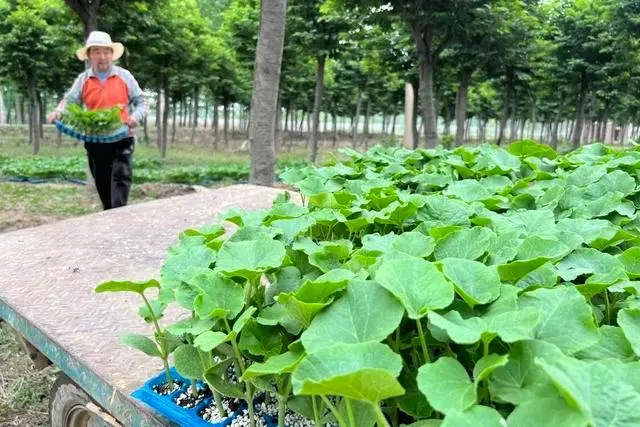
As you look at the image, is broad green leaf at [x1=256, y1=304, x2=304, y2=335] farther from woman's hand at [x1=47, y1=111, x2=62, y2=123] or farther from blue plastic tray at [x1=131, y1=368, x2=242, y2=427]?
woman's hand at [x1=47, y1=111, x2=62, y2=123]

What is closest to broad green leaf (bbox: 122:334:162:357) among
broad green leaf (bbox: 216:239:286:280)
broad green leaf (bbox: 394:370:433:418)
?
broad green leaf (bbox: 216:239:286:280)

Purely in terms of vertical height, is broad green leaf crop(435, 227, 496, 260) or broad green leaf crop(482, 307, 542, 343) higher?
broad green leaf crop(435, 227, 496, 260)

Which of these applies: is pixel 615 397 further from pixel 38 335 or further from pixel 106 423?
pixel 38 335

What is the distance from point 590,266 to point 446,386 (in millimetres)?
592

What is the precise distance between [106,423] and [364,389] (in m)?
1.20

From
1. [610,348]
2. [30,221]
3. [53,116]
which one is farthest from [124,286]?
[30,221]

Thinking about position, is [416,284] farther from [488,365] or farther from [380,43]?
[380,43]

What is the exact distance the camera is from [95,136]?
489 centimetres

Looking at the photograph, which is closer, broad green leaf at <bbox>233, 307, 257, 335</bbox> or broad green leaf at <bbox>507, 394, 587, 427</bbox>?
broad green leaf at <bbox>507, 394, 587, 427</bbox>

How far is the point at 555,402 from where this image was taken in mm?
642

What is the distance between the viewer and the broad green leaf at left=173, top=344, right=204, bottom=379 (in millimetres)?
1118

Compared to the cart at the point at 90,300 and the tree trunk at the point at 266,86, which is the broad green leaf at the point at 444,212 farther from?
the tree trunk at the point at 266,86

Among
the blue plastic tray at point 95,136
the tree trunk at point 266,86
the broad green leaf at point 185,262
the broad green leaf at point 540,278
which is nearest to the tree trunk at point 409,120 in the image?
the tree trunk at point 266,86

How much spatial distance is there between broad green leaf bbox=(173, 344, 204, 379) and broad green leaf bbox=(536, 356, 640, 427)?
0.71m
